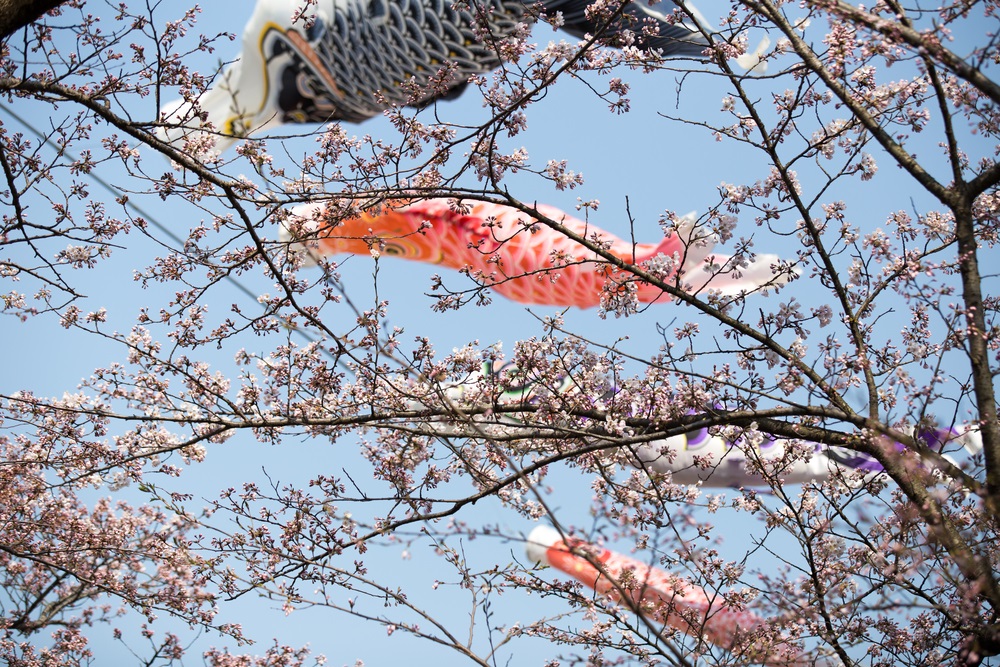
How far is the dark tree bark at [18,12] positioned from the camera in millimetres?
3057

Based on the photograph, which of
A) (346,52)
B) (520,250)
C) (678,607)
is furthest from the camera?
(346,52)

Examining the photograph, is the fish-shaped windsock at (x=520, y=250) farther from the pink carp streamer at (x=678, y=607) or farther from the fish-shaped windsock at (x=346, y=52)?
the pink carp streamer at (x=678, y=607)

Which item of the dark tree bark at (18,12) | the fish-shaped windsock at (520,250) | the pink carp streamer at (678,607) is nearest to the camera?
the pink carp streamer at (678,607)

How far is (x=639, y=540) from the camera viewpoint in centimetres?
268

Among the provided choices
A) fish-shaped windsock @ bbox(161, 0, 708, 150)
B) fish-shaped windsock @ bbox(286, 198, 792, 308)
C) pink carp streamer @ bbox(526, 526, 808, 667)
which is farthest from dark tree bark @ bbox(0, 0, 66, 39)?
fish-shaped windsock @ bbox(161, 0, 708, 150)

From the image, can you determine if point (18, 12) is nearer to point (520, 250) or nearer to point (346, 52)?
point (520, 250)

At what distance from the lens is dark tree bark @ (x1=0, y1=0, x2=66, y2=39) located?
306 cm

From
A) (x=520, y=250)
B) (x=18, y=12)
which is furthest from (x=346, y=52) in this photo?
(x=18, y=12)

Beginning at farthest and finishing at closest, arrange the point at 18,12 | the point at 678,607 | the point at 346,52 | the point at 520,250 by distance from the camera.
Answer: the point at 346,52 → the point at 520,250 → the point at 678,607 → the point at 18,12

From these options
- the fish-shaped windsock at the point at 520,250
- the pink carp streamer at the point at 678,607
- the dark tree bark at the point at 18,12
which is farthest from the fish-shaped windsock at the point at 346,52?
the dark tree bark at the point at 18,12

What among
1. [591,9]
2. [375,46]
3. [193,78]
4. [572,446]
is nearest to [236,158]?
[193,78]

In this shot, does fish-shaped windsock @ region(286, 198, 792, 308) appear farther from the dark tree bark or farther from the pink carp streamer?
the dark tree bark

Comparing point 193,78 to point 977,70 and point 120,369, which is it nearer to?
point 120,369

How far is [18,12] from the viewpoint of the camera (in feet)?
10.1
